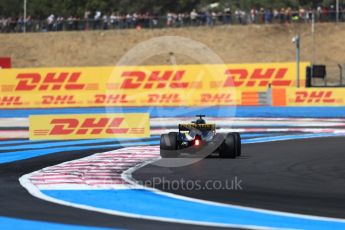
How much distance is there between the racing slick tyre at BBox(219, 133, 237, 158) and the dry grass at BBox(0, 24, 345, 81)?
1574 inches

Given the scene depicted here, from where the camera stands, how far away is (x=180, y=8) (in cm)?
8238

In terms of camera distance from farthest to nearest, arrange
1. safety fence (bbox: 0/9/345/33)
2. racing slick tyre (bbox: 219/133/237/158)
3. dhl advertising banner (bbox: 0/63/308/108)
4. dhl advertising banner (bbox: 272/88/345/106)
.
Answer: safety fence (bbox: 0/9/345/33), dhl advertising banner (bbox: 0/63/308/108), dhl advertising banner (bbox: 272/88/345/106), racing slick tyre (bbox: 219/133/237/158)

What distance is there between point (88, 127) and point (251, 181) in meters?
10.5

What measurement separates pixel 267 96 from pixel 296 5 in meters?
42.2

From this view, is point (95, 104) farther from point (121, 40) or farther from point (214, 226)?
point (214, 226)

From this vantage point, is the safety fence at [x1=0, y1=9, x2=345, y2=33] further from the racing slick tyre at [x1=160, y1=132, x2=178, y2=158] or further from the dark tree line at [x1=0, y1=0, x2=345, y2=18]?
the racing slick tyre at [x1=160, y1=132, x2=178, y2=158]

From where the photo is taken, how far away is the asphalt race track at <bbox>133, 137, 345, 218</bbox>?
32.4 feet

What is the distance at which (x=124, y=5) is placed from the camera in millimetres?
81750

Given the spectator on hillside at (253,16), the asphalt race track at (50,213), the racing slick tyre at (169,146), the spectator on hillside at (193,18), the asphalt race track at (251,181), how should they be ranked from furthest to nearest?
the spectator on hillside at (253,16) < the spectator on hillside at (193,18) < the racing slick tyre at (169,146) < the asphalt race track at (251,181) < the asphalt race track at (50,213)

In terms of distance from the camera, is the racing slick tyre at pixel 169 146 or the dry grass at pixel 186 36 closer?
the racing slick tyre at pixel 169 146

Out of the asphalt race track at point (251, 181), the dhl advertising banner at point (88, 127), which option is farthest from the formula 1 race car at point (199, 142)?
the dhl advertising banner at point (88, 127)

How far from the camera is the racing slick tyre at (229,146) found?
15609mm

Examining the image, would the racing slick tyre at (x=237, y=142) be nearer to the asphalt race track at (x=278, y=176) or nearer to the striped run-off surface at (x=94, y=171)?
the asphalt race track at (x=278, y=176)

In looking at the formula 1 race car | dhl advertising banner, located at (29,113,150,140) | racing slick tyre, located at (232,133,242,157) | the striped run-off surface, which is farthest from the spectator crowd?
the formula 1 race car
